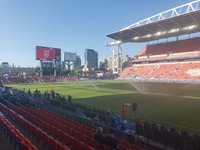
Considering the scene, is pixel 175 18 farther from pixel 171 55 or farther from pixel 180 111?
pixel 180 111

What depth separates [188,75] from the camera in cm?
7062

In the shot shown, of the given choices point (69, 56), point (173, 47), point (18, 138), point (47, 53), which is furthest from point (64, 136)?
point (69, 56)

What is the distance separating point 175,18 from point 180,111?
53455mm

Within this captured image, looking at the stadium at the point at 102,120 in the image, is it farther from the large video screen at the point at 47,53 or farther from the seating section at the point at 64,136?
the large video screen at the point at 47,53

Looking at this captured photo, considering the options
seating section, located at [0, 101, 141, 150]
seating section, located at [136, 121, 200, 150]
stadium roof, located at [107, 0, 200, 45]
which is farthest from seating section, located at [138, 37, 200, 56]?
seating section, located at [0, 101, 141, 150]

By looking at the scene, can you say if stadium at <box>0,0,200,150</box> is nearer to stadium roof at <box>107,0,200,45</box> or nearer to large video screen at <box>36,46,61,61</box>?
stadium roof at <box>107,0,200,45</box>

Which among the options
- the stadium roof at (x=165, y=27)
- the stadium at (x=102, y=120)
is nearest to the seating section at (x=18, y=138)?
the stadium at (x=102, y=120)

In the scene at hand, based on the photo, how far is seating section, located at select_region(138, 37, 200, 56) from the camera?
83725 millimetres

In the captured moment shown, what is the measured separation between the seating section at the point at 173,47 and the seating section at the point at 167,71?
557 cm

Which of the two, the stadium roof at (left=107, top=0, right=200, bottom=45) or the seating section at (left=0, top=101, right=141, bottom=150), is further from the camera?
the stadium roof at (left=107, top=0, right=200, bottom=45)

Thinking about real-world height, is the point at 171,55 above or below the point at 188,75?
above

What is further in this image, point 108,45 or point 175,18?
point 108,45

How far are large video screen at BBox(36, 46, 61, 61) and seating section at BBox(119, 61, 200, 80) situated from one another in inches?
1125

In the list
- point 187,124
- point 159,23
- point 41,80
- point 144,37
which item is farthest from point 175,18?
point 187,124
